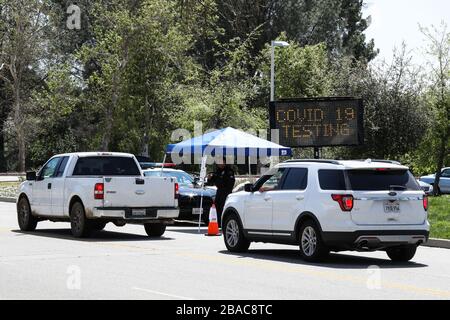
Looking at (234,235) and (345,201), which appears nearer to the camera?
(345,201)

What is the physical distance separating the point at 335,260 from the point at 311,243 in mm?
874

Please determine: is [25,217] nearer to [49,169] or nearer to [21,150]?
[49,169]

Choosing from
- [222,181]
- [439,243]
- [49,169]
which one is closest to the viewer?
[439,243]

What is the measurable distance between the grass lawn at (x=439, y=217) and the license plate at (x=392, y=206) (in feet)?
20.0

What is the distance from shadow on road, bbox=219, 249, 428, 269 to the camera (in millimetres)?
15930

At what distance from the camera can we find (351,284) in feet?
42.8

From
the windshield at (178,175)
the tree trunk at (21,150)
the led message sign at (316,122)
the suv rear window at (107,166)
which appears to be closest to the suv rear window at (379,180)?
the suv rear window at (107,166)

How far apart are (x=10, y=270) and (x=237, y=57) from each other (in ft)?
153

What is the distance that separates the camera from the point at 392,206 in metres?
15.9

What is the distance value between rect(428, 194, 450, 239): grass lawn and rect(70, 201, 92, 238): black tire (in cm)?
778

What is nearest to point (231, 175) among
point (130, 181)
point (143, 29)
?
point (130, 181)

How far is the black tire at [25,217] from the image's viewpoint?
23344 millimetres

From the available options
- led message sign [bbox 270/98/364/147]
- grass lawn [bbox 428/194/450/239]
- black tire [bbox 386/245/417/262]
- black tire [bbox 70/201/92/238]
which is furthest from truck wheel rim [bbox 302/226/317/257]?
led message sign [bbox 270/98/364/147]

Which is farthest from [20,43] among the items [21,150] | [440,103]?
[440,103]
